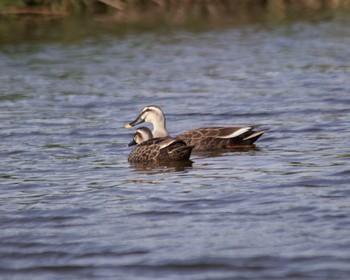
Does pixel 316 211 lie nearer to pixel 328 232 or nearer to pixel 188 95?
pixel 328 232

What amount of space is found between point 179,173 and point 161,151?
97cm

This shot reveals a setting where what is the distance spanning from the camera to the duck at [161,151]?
43.0 ft

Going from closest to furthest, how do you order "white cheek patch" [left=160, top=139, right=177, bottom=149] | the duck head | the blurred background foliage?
"white cheek patch" [left=160, top=139, right=177, bottom=149], the duck head, the blurred background foliage

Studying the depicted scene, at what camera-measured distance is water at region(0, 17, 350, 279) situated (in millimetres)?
8438

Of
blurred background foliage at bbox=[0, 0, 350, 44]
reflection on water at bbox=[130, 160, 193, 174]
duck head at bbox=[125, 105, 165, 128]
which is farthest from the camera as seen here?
blurred background foliage at bbox=[0, 0, 350, 44]

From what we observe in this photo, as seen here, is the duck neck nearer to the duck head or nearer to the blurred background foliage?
the duck head

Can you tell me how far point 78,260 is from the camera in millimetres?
8555

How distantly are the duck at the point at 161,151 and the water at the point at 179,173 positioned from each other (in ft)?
0.90

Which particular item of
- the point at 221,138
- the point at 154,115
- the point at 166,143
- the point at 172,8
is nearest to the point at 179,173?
the point at 166,143

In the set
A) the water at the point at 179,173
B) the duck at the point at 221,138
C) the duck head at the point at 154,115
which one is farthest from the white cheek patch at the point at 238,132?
the duck head at the point at 154,115

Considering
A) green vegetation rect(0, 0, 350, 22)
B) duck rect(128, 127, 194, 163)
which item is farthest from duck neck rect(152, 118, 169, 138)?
green vegetation rect(0, 0, 350, 22)

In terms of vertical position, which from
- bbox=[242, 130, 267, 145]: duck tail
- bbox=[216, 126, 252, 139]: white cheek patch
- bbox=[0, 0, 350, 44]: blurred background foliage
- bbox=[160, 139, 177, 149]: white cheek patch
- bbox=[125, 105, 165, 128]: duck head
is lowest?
bbox=[242, 130, 267, 145]: duck tail

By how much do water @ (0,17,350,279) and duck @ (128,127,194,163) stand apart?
275 mm

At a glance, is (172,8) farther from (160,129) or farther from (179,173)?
(179,173)
